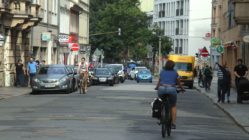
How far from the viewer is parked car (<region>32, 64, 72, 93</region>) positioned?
37438 millimetres

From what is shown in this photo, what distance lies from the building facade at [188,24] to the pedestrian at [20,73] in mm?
65981

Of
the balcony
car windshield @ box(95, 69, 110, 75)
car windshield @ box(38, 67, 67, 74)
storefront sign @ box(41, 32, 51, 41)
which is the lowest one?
car windshield @ box(95, 69, 110, 75)

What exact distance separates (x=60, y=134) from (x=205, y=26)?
96.9 meters

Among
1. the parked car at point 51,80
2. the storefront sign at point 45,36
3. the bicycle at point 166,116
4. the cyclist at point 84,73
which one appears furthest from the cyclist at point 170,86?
the storefront sign at point 45,36

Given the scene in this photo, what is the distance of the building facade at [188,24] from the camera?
110562 millimetres

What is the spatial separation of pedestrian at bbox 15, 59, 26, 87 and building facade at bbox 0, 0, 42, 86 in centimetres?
63

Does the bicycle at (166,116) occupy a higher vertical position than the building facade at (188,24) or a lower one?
lower

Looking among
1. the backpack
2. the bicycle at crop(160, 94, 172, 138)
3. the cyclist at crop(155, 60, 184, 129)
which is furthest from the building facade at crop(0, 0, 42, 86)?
the bicycle at crop(160, 94, 172, 138)

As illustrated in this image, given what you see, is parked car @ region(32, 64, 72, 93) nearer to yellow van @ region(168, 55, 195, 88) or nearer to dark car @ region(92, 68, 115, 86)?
dark car @ region(92, 68, 115, 86)

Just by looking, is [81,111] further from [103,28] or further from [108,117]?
[103,28]

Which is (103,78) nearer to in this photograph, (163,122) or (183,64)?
(183,64)

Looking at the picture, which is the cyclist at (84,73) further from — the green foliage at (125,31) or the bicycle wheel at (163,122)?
the green foliage at (125,31)

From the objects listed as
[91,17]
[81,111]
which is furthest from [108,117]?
[91,17]

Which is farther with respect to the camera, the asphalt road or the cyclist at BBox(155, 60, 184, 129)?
the cyclist at BBox(155, 60, 184, 129)
